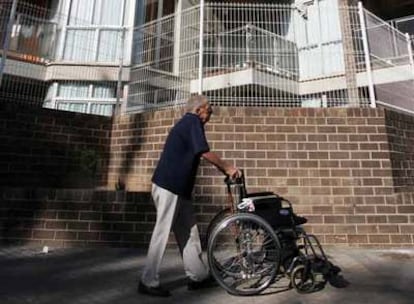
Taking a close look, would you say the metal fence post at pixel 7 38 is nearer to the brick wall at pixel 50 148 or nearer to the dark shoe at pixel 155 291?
the brick wall at pixel 50 148

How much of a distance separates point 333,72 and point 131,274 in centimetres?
560

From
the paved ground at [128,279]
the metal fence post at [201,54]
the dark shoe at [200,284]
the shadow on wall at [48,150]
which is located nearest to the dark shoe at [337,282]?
the paved ground at [128,279]

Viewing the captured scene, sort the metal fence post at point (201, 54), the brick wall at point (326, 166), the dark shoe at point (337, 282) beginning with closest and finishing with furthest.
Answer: the dark shoe at point (337, 282) → the brick wall at point (326, 166) → the metal fence post at point (201, 54)

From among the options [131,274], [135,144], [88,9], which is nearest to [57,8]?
[88,9]

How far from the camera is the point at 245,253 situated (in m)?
3.38

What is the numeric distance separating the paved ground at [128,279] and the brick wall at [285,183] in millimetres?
321

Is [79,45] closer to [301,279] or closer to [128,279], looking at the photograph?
[128,279]

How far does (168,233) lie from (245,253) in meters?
0.71

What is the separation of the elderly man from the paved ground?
164mm

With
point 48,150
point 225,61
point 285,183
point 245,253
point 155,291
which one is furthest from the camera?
point 225,61

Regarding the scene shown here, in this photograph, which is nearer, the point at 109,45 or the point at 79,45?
the point at 109,45

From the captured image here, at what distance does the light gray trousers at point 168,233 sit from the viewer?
10.9ft

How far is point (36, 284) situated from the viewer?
3.57m

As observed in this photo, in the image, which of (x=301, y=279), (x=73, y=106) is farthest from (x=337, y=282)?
(x=73, y=106)
